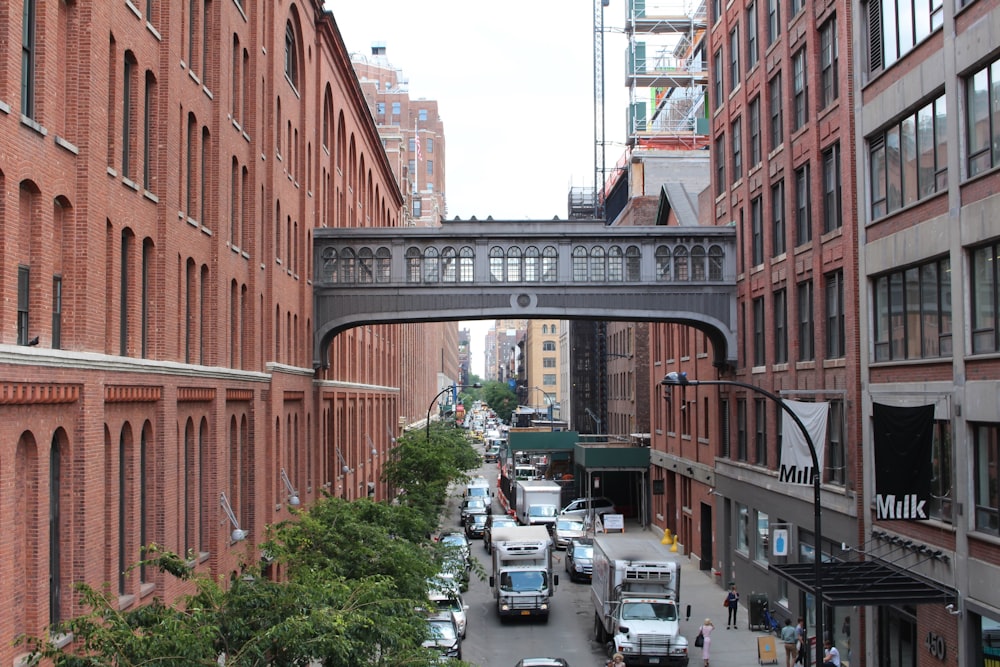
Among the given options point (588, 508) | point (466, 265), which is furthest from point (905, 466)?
point (588, 508)

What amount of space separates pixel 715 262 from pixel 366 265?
1316 centimetres

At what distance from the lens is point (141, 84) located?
64.5ft

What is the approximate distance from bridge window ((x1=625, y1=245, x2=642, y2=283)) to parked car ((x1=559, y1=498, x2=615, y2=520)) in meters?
17.8

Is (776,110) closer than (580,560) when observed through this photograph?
Yes

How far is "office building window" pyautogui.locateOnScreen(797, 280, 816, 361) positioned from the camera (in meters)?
31.1

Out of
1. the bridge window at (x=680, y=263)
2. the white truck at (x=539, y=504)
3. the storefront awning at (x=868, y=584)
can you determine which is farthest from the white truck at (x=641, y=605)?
the white truck at (x=539, y=504)

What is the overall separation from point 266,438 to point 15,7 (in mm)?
17528

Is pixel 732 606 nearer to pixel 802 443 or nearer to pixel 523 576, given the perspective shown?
pixel 523 576

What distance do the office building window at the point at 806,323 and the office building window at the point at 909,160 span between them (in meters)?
5.55

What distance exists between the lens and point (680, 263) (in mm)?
39375

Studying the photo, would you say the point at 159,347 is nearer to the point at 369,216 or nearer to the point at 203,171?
the point at 203,171

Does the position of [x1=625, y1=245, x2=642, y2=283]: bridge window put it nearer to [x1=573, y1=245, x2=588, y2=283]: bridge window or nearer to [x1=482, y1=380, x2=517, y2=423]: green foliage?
[x1=573, y1=245, x2=588, y2=283]: bridge window

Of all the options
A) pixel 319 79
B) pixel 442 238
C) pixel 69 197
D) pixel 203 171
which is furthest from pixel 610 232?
pixel 69 197

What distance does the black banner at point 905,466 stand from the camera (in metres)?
22.2
